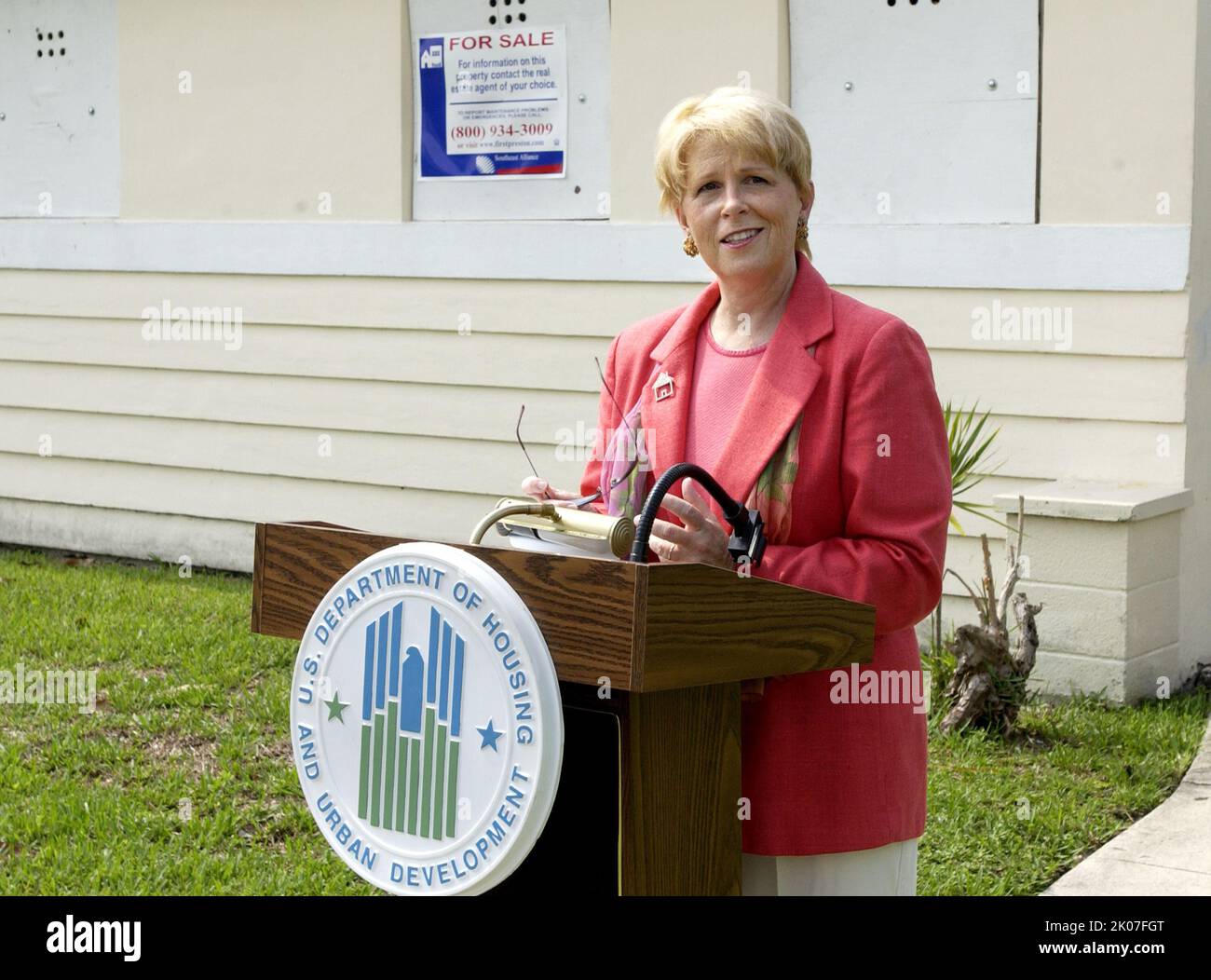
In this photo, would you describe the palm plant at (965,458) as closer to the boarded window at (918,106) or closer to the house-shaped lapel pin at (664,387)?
the boarded window at (918,106)

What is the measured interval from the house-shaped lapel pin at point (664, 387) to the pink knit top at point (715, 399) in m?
0.04

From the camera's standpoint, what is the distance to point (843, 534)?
2.88m

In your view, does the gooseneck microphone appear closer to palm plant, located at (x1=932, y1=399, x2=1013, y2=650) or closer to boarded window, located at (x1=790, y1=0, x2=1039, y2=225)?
palm plant, located at (x1=932, y1=399, x2=1013, y2=650)

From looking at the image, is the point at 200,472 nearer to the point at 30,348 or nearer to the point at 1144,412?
the point at 30,348

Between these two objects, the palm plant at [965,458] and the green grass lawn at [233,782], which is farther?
the palm plant at [965,458]

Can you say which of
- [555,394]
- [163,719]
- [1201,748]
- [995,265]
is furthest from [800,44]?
[163,719]

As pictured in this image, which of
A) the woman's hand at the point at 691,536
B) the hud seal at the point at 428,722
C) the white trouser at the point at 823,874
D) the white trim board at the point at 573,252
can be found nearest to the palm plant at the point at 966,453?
the white trim board at the point at 573,252

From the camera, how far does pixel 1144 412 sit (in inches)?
263

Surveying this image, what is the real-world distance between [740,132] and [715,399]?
47 centimetres

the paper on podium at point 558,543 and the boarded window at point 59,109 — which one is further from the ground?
the boarded window at point 59,109

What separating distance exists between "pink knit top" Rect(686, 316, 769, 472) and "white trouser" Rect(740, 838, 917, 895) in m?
0.70

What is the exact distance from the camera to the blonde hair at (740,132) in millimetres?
2867

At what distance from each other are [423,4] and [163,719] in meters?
4.07

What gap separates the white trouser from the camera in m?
2.85
